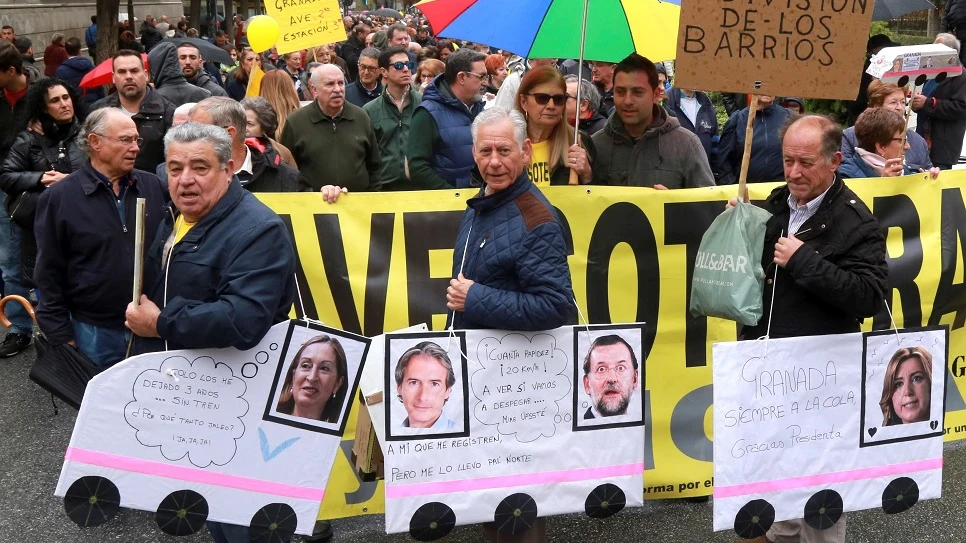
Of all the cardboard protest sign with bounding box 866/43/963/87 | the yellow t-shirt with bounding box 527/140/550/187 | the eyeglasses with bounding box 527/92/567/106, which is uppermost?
the cardboard protest sign with bounding box 866/43/963/87

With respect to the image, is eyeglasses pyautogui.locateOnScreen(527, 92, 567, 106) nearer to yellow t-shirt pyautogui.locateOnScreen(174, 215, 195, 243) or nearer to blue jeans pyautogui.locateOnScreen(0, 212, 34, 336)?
yellow t-shirt pyautogui.locateOnScreen(174, 215, 195, 243)

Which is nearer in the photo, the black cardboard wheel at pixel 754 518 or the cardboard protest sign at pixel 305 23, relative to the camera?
the black cardboard wheel at pixel 754 518

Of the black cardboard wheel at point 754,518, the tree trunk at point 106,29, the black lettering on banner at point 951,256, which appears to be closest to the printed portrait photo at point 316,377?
the black cardboard wheel at point 754,518

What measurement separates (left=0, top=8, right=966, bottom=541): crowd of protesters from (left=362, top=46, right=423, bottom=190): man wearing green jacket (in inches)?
0.4

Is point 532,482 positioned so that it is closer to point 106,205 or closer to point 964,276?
point 106,205

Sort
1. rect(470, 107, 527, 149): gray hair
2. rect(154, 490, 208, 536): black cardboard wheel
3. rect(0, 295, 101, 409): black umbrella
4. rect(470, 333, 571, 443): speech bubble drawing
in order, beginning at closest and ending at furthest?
rect(154, 490, 208, 536): black cardboard wheel
rect(470, 107, 527, 149): gray hair
rect(470, 333, 571, 443): speech bubble drawing
rect(0, 295, 101, 409): black umbrella

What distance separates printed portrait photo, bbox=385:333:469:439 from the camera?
Result: 356cm

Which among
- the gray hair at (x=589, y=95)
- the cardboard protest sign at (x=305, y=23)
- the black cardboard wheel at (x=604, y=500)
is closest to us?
the black cardboard wheel at (x=604, y=500)

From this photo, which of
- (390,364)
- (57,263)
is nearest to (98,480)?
(390,364)

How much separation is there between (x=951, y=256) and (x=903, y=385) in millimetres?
1535

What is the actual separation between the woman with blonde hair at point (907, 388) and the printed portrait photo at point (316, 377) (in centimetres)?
203

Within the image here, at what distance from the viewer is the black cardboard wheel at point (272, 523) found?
3.47 metres

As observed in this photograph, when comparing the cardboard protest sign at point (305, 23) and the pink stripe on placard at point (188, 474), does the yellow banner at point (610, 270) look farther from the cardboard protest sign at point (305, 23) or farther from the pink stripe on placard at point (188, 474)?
the cardboard protest sign at point (305, 23)

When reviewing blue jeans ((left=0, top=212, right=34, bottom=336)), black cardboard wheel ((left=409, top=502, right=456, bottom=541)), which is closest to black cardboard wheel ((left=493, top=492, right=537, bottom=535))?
black cardboard wheel ((left=409, top=502, right=456, bottom=541))
